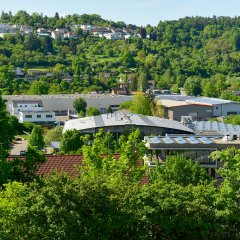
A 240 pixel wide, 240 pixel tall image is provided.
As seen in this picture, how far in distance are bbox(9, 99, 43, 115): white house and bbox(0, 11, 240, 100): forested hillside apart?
34.9 ft

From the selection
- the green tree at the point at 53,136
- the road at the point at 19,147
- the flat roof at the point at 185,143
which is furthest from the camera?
the green tree at the point at 53,136

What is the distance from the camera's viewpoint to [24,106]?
48594 millimetres

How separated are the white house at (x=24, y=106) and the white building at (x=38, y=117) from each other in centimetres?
333

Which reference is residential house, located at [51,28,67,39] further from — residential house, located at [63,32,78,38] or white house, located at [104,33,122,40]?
white house, located at [104,33,122,40]

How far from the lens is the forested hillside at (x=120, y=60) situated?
66000mm

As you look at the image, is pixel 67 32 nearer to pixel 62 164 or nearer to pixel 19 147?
pixel 19 147

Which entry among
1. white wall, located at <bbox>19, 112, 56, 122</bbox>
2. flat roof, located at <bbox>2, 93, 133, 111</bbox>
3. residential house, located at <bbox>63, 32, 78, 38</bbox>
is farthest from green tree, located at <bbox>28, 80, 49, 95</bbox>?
residential house, located at <bbox>63, 32, 78, 38</bbox>

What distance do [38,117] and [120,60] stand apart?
38.3 m

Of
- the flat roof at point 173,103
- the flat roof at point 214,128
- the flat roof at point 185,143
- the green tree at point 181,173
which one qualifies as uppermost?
the green tree at point 181,173

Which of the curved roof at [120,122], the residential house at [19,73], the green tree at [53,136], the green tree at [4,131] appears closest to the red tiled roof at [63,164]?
the green tree at [4,131]

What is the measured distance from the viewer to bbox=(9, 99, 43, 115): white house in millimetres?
48094

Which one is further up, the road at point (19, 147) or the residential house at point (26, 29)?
the residential house at point (26, 29)

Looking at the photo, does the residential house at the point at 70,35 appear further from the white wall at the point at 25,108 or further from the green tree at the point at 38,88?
the white wall at the point at 25,108

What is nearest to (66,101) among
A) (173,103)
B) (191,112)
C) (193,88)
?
(173,103)
